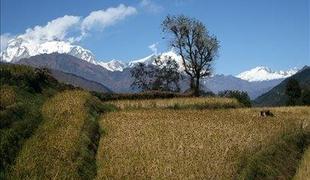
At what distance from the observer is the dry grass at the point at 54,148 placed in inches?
732

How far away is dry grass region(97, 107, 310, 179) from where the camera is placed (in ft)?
71.1

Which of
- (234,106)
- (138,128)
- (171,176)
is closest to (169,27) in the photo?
(234,106)

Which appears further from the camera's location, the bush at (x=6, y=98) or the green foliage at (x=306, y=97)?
the green foliage at (x=306, y=97)

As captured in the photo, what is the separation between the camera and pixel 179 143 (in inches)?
1107

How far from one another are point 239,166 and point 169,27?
240 ft

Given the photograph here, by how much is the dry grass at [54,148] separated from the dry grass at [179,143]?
1426mm

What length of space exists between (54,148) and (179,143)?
28.1 ft

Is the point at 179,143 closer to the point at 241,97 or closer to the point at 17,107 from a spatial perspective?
the point at 17,107

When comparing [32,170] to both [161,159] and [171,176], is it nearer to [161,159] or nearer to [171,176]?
[171,176]

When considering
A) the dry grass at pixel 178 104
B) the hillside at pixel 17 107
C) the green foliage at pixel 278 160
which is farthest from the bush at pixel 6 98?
the dry grass at pixel 178 104

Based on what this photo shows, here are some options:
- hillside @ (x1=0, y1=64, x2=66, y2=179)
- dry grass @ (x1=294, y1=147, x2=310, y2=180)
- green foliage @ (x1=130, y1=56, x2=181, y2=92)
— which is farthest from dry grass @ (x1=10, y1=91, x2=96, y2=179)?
green foliage @ (x1=130, y1=56, x2=181, y2=92)

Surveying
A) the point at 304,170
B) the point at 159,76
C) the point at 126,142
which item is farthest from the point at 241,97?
the point at 126,142

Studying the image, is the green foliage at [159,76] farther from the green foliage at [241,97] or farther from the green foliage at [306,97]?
the green foliage at [306,97]

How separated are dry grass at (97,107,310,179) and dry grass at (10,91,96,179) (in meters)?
1.43
